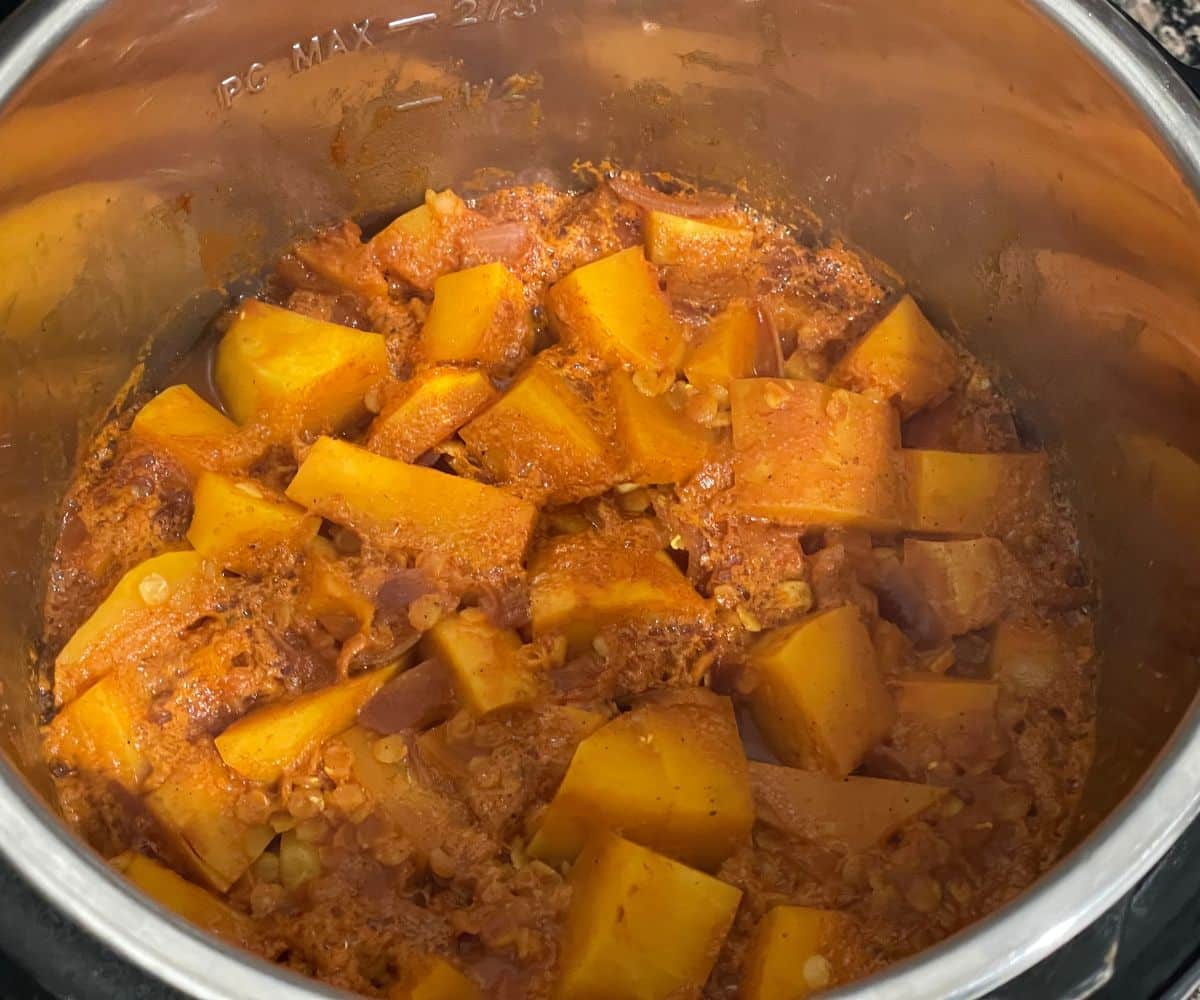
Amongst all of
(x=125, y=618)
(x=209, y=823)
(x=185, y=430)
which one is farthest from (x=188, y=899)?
(x=185, y=430)

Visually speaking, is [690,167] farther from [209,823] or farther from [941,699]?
[209,823]

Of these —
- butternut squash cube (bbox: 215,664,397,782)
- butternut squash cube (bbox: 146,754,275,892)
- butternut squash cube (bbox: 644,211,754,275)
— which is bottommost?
butternut squash cube (bbox: 146,754,275,892)

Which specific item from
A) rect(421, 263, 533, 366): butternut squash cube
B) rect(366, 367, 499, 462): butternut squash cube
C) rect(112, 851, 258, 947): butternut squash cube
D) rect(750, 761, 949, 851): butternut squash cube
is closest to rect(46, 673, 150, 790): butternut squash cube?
rect(112, 851, 258, 947): butternut squash cube

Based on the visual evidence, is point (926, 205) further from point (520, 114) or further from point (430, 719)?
point (430, 719)

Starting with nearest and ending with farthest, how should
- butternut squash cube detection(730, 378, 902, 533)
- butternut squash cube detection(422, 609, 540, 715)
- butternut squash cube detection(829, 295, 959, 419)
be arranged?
butternut squash cube detection(422, 609, 540, 715), butternut squash cube detection(730, 378, 902, 533), butternut squash cube detection(829, 295, 959, 419)

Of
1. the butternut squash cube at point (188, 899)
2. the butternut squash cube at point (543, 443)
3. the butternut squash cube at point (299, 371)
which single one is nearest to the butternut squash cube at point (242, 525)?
the butternut squash cube at point (299, 371)

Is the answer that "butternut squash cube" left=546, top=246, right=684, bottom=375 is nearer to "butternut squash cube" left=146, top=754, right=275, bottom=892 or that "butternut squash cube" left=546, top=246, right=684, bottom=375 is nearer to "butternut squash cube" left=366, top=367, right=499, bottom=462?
"butternut squash cube" left=366, top=367, right=499, bottom=462

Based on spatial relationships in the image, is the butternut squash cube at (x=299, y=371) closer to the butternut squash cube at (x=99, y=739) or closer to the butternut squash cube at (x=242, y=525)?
the butternut squash cube at (x=242, y=525)
